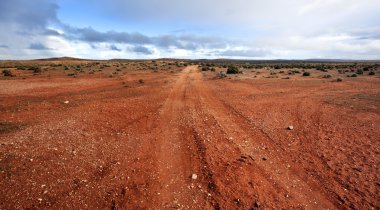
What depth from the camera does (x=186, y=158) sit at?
23.7ft

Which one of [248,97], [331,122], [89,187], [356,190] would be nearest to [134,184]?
[89,187]

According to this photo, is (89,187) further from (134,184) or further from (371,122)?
(371,122)

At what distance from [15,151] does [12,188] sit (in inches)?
85.4

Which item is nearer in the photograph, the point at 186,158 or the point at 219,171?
the point at 219,171

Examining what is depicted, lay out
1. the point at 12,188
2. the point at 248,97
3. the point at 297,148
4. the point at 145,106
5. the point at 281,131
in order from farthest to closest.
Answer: the point at 248,97, the point at 145,106, the point at 281,131, the point at 297,148, the point at 12,188

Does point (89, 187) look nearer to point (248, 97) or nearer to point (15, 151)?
point (15, 151)

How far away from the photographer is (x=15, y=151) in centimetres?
734

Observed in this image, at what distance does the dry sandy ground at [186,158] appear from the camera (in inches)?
213

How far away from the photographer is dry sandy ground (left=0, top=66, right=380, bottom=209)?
5.41 meters

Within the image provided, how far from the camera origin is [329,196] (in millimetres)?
5590

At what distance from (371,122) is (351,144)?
3.63 meters

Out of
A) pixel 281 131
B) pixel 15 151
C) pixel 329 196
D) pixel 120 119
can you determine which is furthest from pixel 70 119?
pixel 329 196

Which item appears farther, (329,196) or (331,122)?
(331,122)

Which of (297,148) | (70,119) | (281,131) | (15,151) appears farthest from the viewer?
(70,119)
